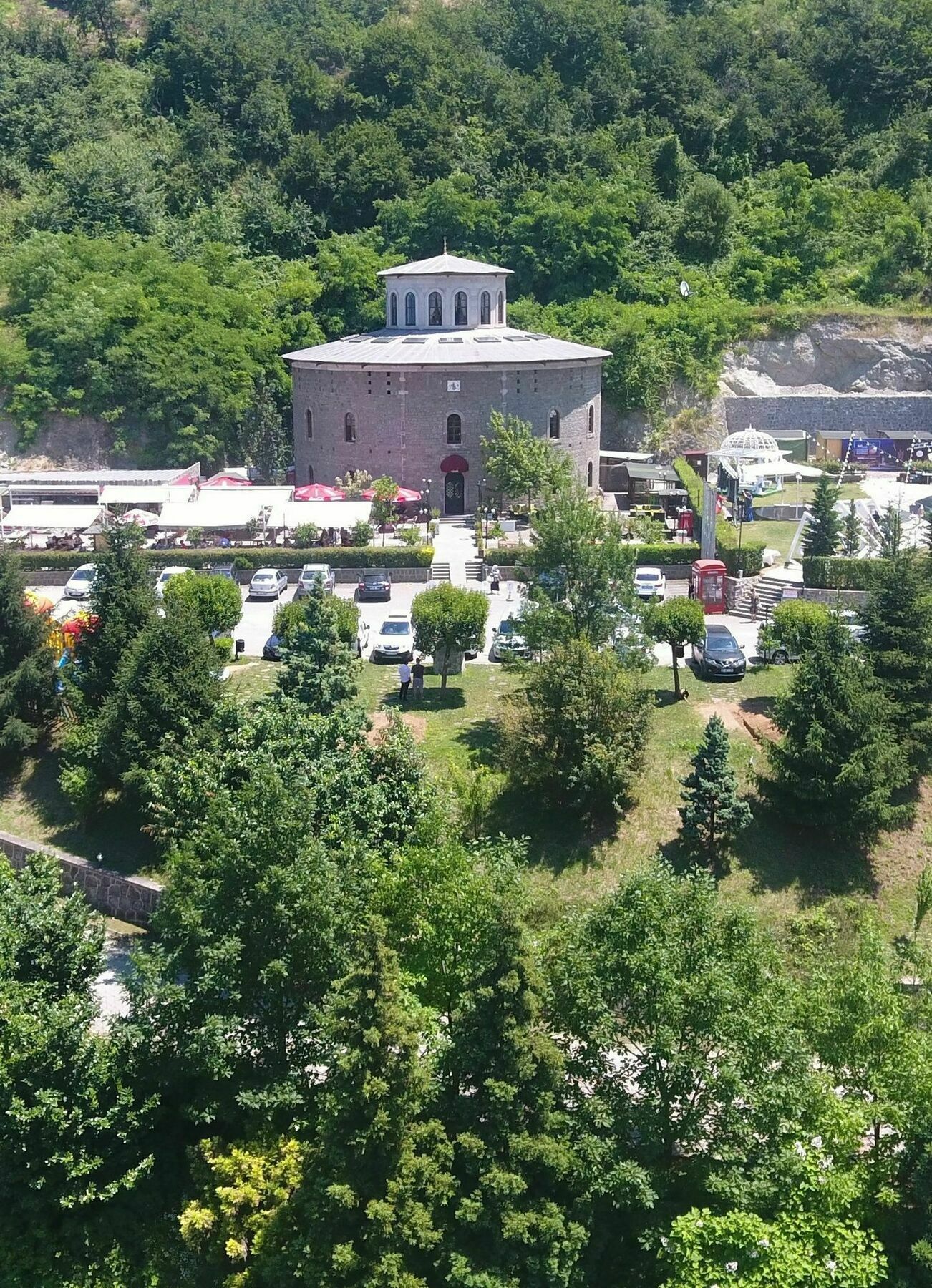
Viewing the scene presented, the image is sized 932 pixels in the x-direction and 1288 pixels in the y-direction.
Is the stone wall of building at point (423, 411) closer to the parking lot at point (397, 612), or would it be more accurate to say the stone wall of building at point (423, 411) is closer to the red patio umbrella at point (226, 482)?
the red patio umbrella at point (226, 482)

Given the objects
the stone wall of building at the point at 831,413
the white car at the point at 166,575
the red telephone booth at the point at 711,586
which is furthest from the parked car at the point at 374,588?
the stone wall of building at the point at 831,413

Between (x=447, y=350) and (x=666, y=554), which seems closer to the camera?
(x=666, y=554)

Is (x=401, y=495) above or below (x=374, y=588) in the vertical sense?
above

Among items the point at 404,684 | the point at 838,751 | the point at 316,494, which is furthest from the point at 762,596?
the point at 316,494

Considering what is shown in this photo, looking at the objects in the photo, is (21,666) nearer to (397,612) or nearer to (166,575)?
(166,575)

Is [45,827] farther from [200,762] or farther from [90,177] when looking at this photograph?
[90,177]

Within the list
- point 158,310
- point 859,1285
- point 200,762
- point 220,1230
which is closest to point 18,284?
point 158,310

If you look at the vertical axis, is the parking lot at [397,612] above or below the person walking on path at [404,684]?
below
